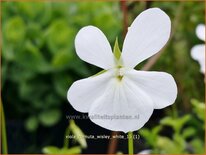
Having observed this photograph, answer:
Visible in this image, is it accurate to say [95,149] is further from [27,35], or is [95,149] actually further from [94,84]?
[94,84]

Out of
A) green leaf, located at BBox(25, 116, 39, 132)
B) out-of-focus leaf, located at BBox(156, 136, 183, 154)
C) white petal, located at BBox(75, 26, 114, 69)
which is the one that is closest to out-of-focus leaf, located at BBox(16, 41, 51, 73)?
green leaf, located at BBox(25, 116, 39, 132)

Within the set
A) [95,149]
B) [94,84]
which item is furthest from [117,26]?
[94,84]

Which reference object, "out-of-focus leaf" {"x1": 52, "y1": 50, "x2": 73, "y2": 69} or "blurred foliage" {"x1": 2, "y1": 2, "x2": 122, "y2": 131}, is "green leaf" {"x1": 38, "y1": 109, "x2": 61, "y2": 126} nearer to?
"blurred foliage" {"x1": 2, "y1": 2, "x2": 122, "y2": 131}

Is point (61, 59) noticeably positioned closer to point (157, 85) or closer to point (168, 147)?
point (168, 147)

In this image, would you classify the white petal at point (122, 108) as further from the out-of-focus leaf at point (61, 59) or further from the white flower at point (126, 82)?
the out-of-focus leaf at point (61, 59)

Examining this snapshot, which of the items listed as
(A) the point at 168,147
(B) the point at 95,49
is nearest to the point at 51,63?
(A) the point at 168,147
